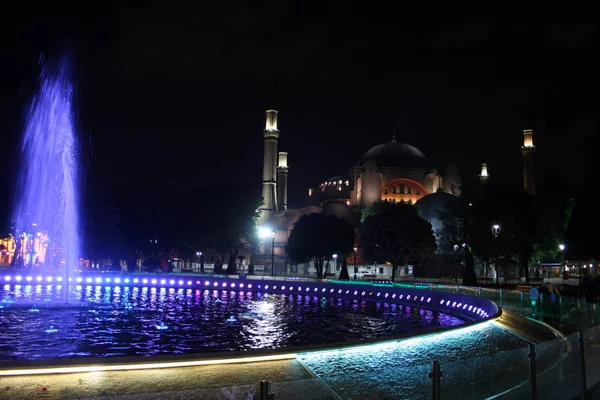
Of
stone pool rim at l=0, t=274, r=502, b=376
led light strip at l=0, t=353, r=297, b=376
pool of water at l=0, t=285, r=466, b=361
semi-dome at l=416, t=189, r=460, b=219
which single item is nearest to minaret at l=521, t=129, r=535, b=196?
semi-dome at l=416, t=189, r=460, b=219

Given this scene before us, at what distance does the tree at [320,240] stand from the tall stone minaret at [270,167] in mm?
24743

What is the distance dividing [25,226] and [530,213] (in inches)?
1506

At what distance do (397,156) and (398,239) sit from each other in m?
50.2

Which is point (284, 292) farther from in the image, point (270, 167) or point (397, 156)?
point (397, 156)

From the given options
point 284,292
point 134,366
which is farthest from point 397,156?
point 134,366

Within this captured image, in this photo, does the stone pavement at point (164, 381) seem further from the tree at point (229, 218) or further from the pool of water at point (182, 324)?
the tree at point (229, 218)

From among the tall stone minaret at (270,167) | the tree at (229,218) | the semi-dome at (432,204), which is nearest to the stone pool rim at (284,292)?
the tree at (229,218)

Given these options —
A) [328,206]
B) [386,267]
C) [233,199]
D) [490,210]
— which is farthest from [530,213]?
[328,206]

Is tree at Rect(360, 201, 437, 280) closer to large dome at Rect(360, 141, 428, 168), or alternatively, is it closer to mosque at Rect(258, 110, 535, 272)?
mosque at Rect(258, 110, 535, 272)

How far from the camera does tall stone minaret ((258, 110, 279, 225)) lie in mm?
76438

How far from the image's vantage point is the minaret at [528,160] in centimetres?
8044

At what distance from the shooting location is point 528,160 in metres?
83.9

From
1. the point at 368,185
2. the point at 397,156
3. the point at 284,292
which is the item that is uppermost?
the point at 397,156

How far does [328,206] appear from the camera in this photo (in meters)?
81.8
